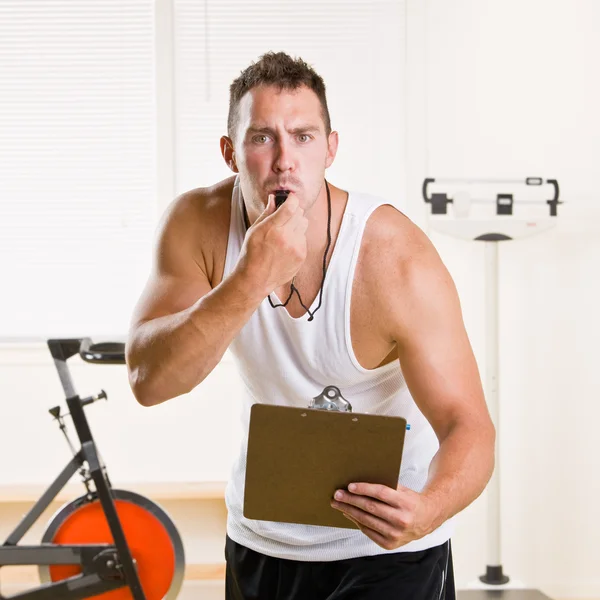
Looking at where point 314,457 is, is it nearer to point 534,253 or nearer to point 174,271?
point 174,271

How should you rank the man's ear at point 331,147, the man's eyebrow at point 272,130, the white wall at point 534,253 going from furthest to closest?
the white wall at point 534,253 < the man's ear at point 331,147 < the man's eyebrow at point 272,130

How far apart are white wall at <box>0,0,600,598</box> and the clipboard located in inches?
96.1

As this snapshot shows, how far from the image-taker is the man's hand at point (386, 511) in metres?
1.16

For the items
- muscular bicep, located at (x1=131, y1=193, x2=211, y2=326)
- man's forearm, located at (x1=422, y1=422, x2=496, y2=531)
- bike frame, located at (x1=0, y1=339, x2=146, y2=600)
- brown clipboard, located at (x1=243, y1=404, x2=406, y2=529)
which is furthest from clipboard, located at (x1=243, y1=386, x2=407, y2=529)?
bike frame, located at (x1=0, y1=339, x2=146, y2=600)

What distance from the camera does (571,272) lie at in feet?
11.4

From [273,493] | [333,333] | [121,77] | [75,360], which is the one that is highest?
[121,77]

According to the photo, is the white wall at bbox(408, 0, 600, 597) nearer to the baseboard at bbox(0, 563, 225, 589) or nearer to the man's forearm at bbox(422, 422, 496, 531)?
the baseboard at bbox(0, 563, 225, 589)

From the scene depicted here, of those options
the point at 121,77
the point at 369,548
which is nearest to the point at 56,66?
the point at 121,77

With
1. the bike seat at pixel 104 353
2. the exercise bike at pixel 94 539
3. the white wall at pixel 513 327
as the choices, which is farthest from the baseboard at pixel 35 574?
the bike seat at pixel 104 353

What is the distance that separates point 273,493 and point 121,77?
9.14 ft

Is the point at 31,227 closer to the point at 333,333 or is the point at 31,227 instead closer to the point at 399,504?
the point at 333,333

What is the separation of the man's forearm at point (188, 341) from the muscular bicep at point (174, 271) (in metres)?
0.06

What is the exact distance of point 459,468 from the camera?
4.23 ft

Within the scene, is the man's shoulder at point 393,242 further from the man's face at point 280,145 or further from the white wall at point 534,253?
the white wall at point 534,253
